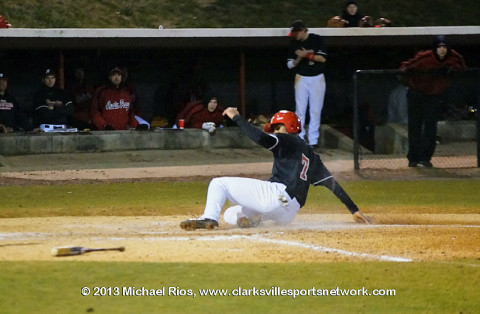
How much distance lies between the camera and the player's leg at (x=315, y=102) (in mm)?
17375

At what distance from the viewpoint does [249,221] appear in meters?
10.2

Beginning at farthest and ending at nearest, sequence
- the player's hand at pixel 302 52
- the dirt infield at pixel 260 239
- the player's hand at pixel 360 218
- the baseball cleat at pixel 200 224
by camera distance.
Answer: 1. the player's hand at pixel 302 52
2. the player's hand at pixel 360 218
3. the baseball cleat at pixel 200 224
4. the dirt infield at pixel 260 239

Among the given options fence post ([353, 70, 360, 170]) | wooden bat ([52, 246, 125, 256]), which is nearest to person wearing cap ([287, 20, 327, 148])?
fence post ([353, 70, 360, 170])

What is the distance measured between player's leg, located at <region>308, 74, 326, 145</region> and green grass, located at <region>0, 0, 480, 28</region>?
705cm

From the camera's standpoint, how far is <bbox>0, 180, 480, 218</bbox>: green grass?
40.0 ft

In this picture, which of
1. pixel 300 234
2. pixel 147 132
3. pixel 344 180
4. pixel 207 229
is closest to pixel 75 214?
pixel 207 229

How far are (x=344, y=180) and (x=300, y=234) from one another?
590 cm

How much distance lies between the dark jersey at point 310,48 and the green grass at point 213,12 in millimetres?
7057

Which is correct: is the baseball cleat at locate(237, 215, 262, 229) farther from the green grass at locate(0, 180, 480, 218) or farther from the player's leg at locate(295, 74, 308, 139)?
the player's leg at locate(295, 74, 308, 139)

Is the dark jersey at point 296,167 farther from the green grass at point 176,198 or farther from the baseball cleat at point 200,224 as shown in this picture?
the green grass at point 176,198

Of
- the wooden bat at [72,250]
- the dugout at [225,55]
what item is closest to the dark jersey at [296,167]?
the wooden bat at [72,250]

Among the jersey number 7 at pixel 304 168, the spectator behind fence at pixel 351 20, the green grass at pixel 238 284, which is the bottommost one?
the green grass at pixel 238 284

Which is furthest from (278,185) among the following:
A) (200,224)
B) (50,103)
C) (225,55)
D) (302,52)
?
(225,55)

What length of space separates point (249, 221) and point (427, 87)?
6636mm
